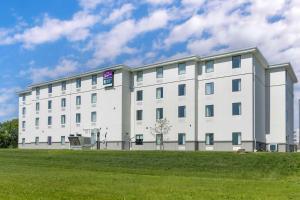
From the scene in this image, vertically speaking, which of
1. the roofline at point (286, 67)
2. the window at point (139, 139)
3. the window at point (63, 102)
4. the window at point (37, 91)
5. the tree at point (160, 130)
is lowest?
the window at point (139, 139)

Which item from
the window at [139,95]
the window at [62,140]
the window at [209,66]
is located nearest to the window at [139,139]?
the window at [139,95]

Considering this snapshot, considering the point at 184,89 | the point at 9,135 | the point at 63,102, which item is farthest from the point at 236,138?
the point at 9,135

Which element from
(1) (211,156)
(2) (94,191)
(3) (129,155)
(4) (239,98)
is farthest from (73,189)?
(4) (239,98)

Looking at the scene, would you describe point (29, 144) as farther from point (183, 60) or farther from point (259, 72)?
point (259, 72)

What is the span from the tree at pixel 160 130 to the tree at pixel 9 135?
4519cm

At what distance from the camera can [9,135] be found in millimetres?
91188

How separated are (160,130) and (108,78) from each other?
39.6 feet

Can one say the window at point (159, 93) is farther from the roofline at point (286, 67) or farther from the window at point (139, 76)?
the roofline at point (286, 67)

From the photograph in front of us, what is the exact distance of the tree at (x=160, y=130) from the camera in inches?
2179

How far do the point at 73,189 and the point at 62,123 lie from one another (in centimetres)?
5438

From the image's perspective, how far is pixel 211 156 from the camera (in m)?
34.5

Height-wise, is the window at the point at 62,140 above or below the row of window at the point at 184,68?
below

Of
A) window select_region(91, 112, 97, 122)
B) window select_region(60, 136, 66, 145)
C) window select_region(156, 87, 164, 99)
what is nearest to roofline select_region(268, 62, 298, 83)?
window select_region(156, 87, 164, 99)

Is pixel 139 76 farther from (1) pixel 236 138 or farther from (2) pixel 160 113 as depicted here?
(1) pixel 236 138
